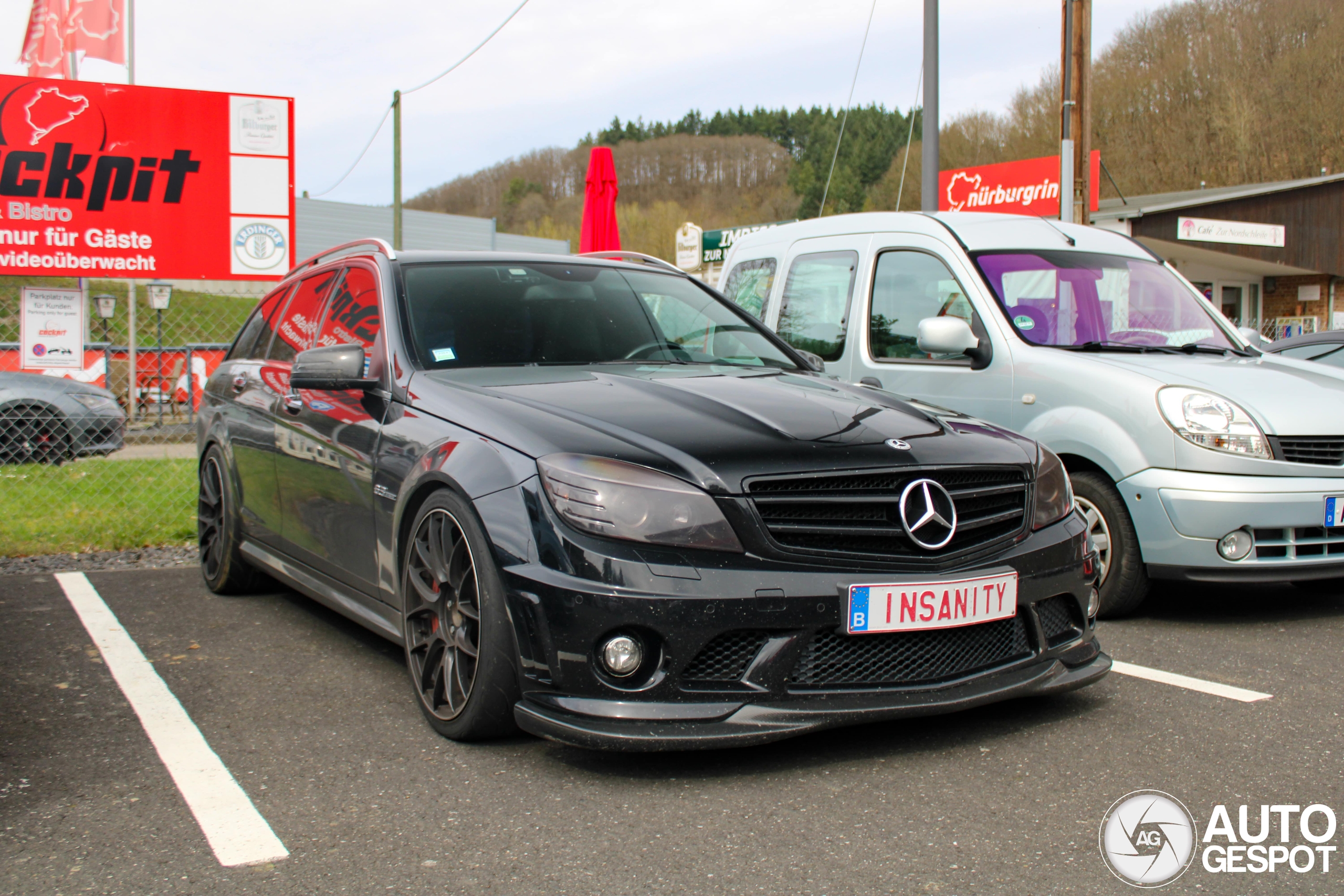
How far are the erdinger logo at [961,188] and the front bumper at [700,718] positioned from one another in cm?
2629

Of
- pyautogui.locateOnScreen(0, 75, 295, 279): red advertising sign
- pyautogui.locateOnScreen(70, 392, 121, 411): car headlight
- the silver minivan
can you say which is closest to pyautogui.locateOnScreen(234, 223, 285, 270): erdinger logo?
pyautogui.locateOnScreen(0, 75, 295, 279): red advertising sign

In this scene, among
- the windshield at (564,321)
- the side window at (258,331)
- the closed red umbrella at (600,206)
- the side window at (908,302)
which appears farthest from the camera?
the closed red umbrella at (600,206)

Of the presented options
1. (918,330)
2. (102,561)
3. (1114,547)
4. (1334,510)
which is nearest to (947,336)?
(918,330)

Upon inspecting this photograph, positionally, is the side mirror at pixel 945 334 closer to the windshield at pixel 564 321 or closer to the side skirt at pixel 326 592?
the windshield at pixel 564 321

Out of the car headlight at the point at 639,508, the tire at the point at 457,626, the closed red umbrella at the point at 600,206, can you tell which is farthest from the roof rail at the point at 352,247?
the closed red umbrella at the point at 600,206

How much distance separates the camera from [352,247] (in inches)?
186

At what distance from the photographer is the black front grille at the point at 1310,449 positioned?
4668 millimetres

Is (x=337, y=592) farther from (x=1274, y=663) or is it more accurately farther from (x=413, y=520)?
(x=1274, y=663)

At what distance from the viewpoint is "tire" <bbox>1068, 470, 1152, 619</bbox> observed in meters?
4.82

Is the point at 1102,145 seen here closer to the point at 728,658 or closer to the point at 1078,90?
the point at 1078,90

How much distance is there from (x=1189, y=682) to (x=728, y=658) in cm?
190

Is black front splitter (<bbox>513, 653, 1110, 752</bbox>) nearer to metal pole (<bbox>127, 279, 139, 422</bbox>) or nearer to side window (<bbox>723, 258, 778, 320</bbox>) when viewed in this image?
side window (<bbox>723, 258, 778, 320</bbox>)

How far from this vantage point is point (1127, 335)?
5.59m

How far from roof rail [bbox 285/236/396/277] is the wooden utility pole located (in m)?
9.54
